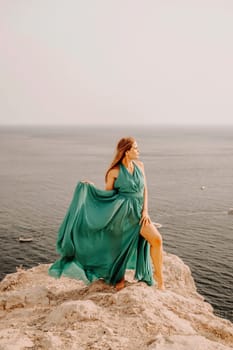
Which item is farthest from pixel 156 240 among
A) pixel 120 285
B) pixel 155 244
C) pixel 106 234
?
pixel 120 285

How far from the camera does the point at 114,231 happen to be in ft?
35.4

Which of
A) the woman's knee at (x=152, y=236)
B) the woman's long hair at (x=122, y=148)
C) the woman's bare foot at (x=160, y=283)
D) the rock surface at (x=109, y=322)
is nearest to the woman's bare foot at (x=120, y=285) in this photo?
the rock surface at (x=109, y=322)

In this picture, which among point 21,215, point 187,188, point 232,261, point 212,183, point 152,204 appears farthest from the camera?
point 212,183

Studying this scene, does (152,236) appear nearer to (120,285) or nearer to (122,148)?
(120,285)

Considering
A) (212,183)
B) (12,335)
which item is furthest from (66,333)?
(212,183)

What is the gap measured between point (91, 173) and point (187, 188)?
71.2 ft

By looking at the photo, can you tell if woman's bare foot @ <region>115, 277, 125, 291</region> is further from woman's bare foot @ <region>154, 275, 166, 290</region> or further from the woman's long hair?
the woman's long hair

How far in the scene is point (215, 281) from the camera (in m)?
26.1

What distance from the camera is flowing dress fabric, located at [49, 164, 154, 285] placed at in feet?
35.0

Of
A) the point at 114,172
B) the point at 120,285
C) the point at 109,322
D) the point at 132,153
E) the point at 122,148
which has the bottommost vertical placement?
the point at 120,285

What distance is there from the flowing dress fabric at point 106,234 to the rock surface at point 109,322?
0.46m

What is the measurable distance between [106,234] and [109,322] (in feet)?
9.55

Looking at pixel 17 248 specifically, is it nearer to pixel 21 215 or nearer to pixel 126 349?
pixel 21 215

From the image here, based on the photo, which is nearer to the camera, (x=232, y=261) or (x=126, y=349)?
(x=126, y=349)
